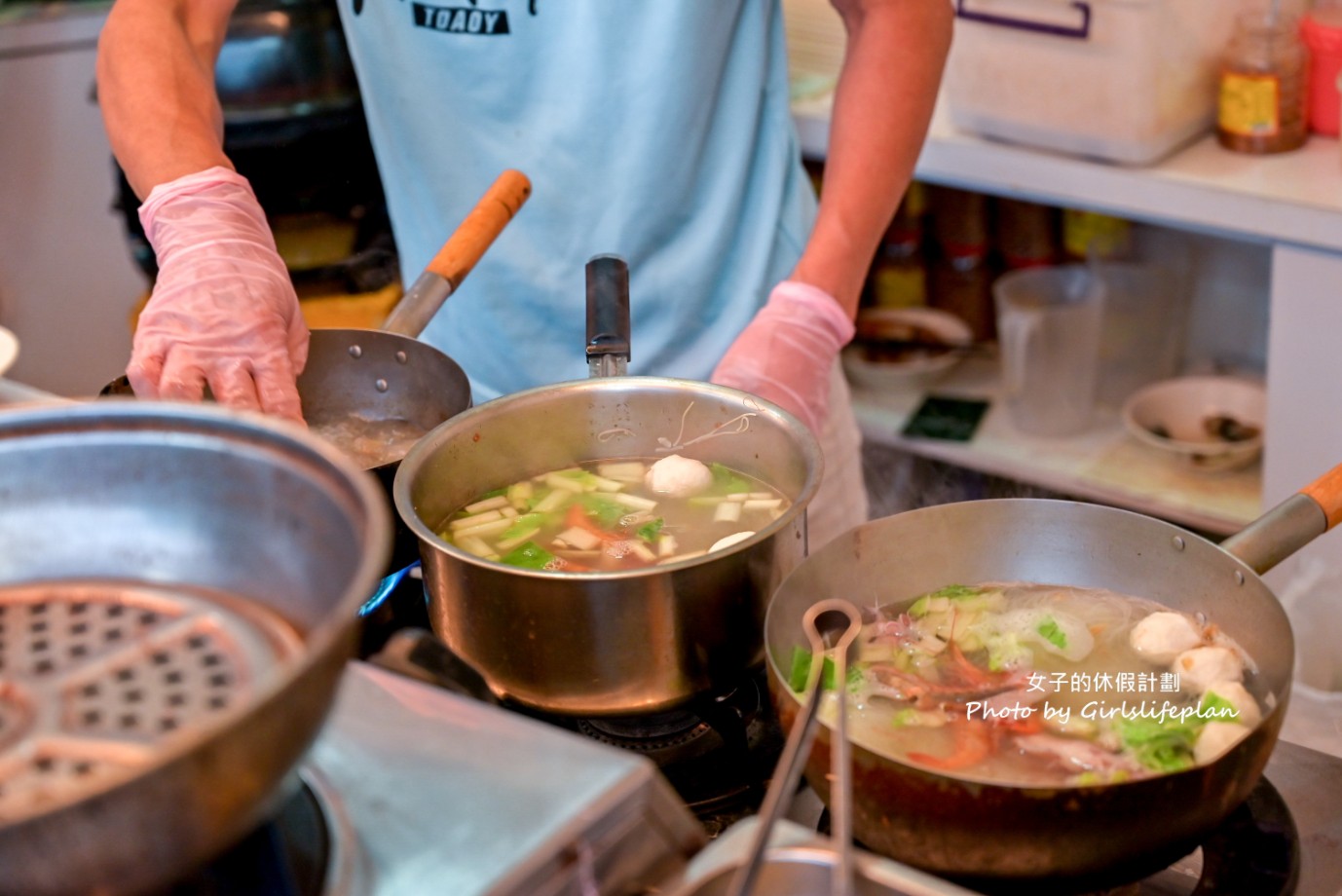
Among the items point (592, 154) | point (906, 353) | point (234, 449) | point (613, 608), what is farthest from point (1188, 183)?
point (234, 449)

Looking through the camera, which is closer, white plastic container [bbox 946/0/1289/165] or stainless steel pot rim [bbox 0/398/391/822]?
stainless steel pot rim [bbox 0/398/391/822]

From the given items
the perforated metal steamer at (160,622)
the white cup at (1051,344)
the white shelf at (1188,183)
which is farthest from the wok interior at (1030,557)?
the white cup at (1051,344)

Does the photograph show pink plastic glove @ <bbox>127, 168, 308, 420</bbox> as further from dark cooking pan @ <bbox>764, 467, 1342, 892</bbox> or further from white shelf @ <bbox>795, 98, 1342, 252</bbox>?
white shelf @ <bbox>795, 98, 1342, 252</bbox>

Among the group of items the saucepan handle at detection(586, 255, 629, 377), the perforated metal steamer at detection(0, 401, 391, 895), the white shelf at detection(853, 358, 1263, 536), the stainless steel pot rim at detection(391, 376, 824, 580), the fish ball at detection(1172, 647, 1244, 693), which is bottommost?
the white shelf at detection(853, 358, 1263, 536)

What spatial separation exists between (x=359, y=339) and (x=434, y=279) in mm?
125

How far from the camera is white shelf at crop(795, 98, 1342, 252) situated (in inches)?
100.0

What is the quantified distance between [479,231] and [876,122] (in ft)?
1.94

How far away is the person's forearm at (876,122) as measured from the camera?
1809mm

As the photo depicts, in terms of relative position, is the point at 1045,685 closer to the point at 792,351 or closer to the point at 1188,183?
the point at 792,351

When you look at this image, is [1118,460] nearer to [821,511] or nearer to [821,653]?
[821,511]

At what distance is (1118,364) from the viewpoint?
135 inches

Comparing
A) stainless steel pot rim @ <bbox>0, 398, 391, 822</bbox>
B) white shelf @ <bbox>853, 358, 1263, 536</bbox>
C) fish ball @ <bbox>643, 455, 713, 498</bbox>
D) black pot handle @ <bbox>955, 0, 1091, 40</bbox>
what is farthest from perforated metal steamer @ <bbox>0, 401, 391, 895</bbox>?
white shelf @ <bbox>853, 358, 1263, 536</bbox>

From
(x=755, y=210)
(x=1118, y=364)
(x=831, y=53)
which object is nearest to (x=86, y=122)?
(x=831, y=53)

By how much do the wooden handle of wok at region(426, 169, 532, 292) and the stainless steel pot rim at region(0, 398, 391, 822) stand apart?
0.83 meters
